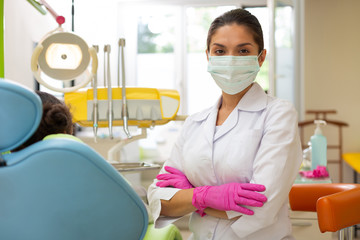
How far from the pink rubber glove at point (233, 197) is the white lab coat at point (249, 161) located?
0.09 feet

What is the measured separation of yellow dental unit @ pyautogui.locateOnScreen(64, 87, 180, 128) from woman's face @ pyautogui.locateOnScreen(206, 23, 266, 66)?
531 mm

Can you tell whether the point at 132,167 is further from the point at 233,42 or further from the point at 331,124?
the point at 331,124

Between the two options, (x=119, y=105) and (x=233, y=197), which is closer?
(x=233, y=197)

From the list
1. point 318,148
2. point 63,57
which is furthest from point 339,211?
point 318,148

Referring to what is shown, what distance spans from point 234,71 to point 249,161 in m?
0.30

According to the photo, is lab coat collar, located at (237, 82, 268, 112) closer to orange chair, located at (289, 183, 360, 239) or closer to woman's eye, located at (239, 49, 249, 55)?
woman's eye, located at (239, 49, 249, 55)

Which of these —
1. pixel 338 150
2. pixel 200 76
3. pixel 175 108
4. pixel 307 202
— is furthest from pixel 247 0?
pixel 307 202

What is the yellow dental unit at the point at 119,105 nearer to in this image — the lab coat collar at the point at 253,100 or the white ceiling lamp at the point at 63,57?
the white ceiling lamp at the point at 63,57

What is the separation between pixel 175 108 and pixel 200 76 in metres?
3.17

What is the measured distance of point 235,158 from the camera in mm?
1220

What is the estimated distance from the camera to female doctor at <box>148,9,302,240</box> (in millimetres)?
1147

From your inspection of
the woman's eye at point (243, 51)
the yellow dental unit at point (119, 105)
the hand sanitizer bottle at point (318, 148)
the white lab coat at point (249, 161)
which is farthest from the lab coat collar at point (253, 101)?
the hand sanitizer bottle at point (318, 148)

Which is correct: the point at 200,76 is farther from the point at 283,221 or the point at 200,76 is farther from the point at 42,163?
the point at 42,163

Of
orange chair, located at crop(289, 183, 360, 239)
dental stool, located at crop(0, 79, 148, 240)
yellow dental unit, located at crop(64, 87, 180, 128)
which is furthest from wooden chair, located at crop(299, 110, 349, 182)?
dental stool, located at crop(0, 79, 148, 240)
